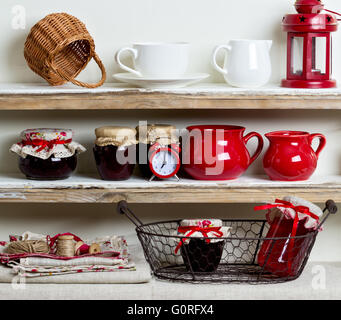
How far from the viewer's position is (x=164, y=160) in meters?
1.36

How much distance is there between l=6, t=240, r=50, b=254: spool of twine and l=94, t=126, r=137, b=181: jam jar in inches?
7.4

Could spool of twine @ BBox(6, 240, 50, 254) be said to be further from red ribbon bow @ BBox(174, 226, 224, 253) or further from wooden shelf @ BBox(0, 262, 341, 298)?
red ribbon bow @ BBox(174, 226, 224, 253)

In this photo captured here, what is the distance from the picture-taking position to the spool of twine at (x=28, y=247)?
1.32 meters

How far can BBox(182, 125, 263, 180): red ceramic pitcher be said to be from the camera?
1356 millimetres

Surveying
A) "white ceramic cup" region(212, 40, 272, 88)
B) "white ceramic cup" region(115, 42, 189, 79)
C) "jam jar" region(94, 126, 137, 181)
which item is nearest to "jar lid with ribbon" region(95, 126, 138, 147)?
"jam jar" region(94, 126, 137, 181)

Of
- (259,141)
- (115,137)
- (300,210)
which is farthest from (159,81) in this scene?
(300,210)

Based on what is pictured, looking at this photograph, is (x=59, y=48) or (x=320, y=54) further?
(x=320, y=54)

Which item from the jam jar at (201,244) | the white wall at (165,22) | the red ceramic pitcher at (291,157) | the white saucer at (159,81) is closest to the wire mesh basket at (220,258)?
the jam jar at (201,244)

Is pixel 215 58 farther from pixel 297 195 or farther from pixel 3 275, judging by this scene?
pixel 3 275

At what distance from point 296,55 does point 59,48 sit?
490 millimetres

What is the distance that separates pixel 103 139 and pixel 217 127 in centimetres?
24

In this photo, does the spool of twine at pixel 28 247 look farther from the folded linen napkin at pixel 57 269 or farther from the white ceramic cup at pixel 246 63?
the white ceramic cup at pixel 246 63

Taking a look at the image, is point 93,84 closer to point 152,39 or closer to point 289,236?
point 152,39

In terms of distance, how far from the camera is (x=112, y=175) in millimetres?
1371
